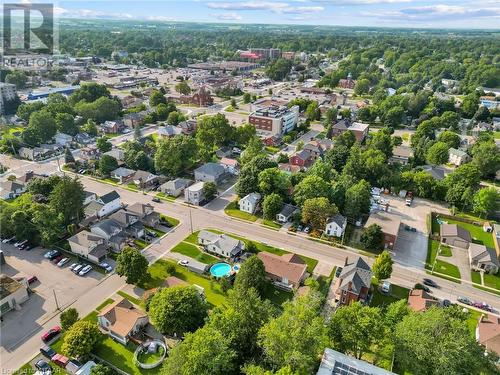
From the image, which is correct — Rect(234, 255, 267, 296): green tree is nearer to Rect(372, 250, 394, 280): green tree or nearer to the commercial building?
Rect(372, 250, 394, 280): green tree

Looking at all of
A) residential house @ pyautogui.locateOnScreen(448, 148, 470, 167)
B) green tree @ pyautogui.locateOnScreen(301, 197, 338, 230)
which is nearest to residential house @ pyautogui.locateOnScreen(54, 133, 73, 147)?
green tree @ pyautogui.locateOnScreen(301, 197, 338, 230)

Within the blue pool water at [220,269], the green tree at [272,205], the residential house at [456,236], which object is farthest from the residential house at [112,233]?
the residential house at [456,236]

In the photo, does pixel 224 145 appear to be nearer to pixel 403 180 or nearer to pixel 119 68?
pixel 403 180

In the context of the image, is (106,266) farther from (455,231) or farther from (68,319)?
(455,231)

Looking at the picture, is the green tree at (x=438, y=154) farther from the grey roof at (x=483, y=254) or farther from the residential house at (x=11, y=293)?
the residential house at (x=11, y=293)

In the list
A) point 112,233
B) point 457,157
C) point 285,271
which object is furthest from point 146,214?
point 457,157
